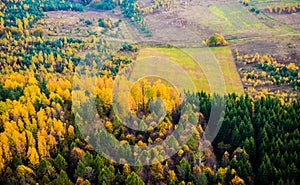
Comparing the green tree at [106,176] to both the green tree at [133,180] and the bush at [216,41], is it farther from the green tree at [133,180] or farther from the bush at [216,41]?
the bush at [216,41]

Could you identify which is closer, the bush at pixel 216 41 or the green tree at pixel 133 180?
the green tree at pixel 133 180

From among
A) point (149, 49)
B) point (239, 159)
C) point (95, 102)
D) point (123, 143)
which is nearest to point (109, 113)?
point (95, 102)

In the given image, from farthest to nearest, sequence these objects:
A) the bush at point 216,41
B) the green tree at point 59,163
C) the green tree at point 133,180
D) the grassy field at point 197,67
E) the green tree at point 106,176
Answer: the bush at point 216,41 < the grassy field at point 197,67 < the green tree at point 59,163 < the green tree at point 106,176 < the green tree at point 133,180

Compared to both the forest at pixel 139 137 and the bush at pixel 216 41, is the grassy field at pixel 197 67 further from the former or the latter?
the forest at pixel 139 137

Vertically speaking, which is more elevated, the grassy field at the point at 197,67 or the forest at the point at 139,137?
the forest at the point at 139,137

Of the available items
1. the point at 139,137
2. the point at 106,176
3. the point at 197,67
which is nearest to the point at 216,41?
the point at 197,67

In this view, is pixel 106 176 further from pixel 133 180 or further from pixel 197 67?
pixel 197 67

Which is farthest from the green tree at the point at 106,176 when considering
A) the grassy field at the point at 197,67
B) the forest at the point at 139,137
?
the grassy field at the point at 197,67

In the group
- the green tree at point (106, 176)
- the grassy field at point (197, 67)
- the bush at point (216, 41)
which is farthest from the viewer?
the bush at point (216, 41)

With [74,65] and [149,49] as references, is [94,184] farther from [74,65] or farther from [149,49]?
[149,49]
